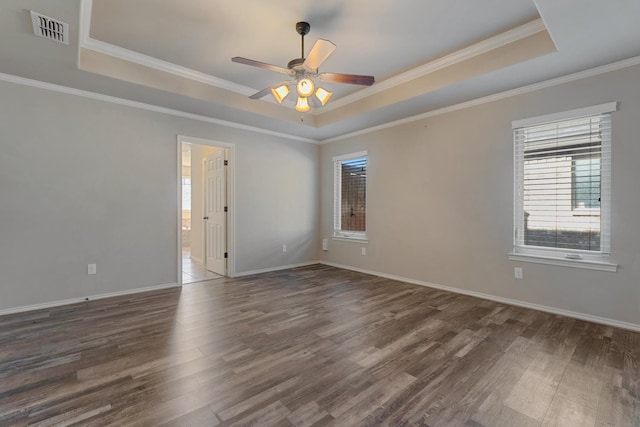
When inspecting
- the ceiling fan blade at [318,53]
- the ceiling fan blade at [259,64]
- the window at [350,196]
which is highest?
the ceiling fan blade at [318,53]

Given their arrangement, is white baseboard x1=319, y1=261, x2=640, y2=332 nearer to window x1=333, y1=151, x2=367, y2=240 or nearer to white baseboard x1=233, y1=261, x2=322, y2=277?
window x1=333, y1=151, x2=367, y2=240

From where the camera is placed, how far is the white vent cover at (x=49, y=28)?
2.29 m

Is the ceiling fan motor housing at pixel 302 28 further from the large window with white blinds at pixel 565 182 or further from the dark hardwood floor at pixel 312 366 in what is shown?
the dark hardwood floor at pixel 312 366

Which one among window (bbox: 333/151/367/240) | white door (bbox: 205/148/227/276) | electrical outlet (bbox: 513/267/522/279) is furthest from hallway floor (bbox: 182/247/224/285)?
electrical outlet (bbox: 513/267/522/279)

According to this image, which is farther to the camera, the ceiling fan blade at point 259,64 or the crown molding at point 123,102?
the crown molding at point 123,102

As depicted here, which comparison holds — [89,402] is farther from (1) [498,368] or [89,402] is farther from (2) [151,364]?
(1) [498,368]

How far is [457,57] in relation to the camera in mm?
3359

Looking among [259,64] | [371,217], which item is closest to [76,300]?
[259,64]

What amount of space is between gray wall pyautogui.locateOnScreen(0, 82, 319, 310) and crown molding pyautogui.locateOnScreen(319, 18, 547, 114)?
7.66 ft

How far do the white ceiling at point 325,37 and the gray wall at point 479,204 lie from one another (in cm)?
34

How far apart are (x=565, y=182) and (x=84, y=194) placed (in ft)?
19.1

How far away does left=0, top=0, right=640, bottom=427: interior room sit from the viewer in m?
1.98

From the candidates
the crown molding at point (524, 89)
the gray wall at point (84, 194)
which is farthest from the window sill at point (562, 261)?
the gray wall at point (84, 194)

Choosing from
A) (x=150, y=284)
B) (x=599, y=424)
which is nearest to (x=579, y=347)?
(x=599, y=424)
